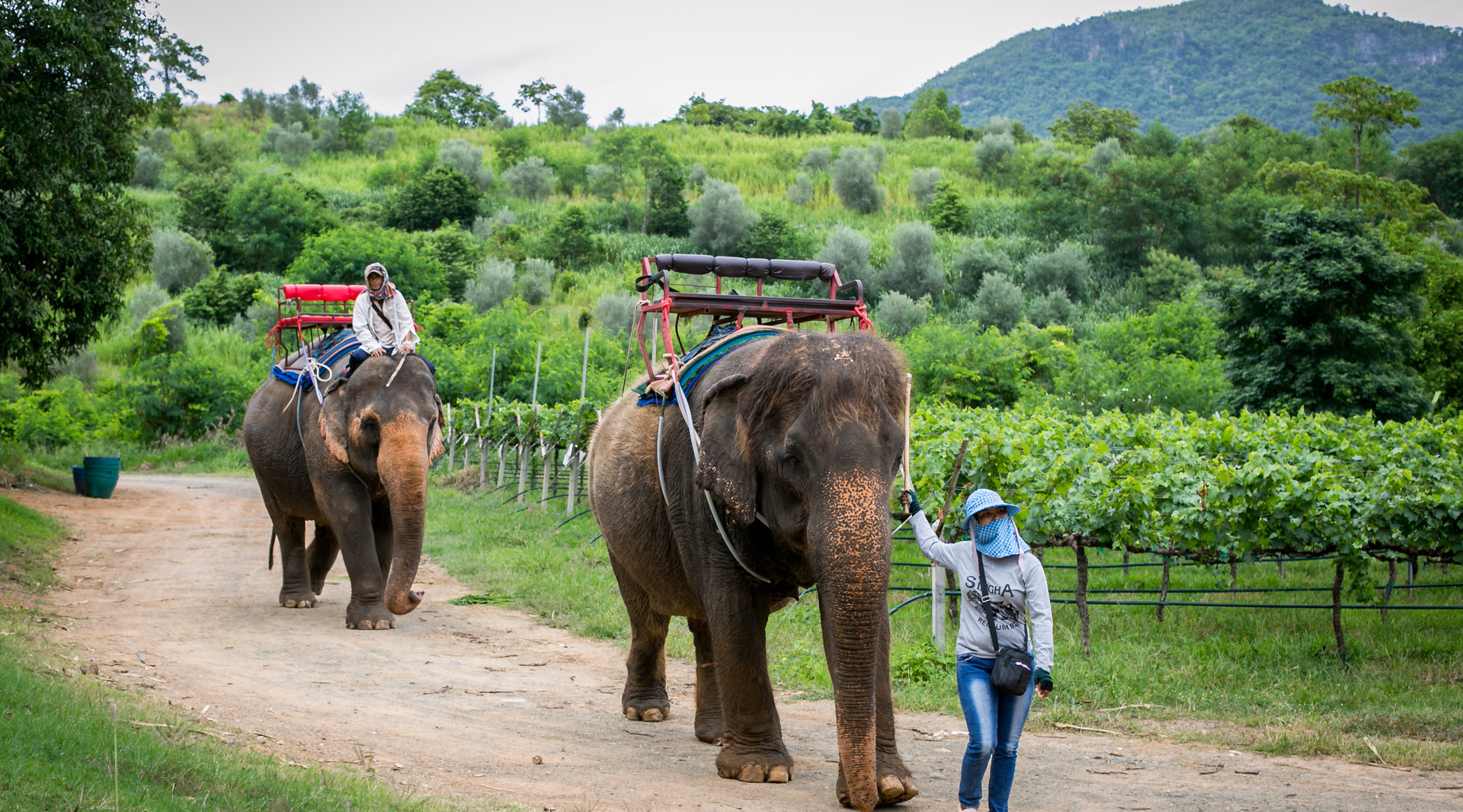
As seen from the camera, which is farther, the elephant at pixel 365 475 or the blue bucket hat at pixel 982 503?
the elephant at pixel 365 475

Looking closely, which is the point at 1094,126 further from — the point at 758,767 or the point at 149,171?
the point at 758,767

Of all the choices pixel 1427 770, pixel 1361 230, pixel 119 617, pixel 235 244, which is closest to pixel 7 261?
pixel 119 617

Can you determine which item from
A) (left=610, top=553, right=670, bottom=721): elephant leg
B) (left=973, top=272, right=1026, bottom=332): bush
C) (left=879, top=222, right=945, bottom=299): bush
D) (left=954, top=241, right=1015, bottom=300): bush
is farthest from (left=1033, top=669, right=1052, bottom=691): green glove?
(left=954, top=241, right=1015, bottom=300): bush

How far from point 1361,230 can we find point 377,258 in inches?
1443

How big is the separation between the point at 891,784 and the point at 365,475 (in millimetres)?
7120

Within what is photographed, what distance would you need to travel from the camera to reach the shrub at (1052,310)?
1937 inches

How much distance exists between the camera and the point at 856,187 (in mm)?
71062

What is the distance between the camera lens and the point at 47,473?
27953mm

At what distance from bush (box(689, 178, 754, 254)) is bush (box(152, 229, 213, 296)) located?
24985 millimetres

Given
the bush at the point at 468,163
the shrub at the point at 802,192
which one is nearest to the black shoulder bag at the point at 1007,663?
the shrub at the point at 802,192

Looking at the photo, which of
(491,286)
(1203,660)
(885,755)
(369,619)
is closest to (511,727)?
(885,755)

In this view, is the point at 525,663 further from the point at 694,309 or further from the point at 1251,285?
the point at 1251,285

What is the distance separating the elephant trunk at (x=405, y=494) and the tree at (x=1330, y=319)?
18.6 metres

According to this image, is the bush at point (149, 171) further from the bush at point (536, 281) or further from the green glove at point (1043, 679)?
the green glove at point (1043, 679)
